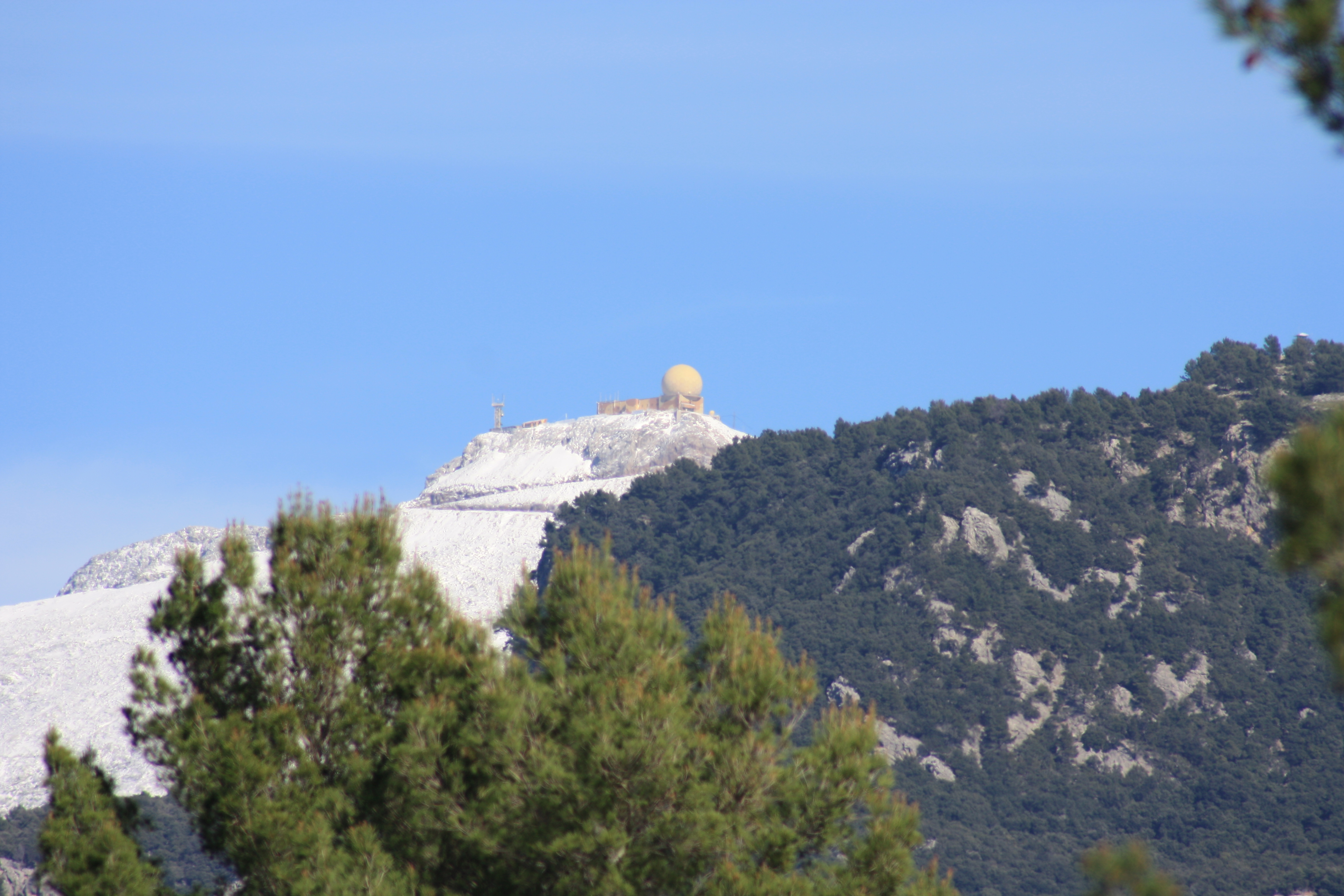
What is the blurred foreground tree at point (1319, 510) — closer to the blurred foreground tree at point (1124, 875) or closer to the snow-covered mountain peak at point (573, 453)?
the blurred foreground tree at point (1124, 875)

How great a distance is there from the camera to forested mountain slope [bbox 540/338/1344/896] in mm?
58625

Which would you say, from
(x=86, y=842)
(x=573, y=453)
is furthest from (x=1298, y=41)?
(x=573, y=453)

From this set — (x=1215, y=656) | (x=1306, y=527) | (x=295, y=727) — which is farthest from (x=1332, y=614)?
(x=1215, y=656)

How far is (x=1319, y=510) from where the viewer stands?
5.05 metres

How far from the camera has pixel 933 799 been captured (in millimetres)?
60281

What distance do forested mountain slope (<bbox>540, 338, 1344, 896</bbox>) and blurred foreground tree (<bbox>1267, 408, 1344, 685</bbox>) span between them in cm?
4862

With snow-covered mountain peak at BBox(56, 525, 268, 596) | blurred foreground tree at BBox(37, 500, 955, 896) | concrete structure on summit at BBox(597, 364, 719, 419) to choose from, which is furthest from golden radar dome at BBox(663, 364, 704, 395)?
blurred foreground tree at BBox(37, 500, 955, 896)

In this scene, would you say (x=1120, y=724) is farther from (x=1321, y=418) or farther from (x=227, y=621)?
(x=1321, y=418)

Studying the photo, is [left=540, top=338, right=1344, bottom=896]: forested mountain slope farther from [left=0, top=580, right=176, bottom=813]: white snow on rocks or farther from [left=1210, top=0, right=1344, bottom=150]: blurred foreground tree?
[left=1210, top=0, right=1344, bottom=150]: blurred foreground tree

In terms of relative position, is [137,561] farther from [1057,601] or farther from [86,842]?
[86,842]

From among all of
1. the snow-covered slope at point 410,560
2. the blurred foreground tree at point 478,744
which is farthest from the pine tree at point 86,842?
the snow-covered slope at point 410,560

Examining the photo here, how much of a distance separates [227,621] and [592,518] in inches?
2757

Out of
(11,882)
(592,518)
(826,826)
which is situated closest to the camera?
(826,826)

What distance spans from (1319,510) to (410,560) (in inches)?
2263
